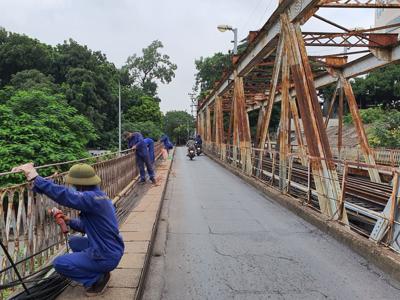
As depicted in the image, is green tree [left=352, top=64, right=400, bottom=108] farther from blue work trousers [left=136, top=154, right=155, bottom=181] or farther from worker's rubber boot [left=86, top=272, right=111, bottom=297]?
worker's rubber boot [left=86, top=272, right=111, bottom=297]

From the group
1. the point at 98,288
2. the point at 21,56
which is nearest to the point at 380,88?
the point at 21,56

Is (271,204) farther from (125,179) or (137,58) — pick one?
(137,58)

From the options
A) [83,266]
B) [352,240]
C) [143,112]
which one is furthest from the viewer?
[143,112]

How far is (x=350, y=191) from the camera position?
10.5m

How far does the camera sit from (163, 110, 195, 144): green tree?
88562 mm

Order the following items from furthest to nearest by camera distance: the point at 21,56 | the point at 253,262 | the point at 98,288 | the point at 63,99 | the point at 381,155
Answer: the point at 21,56 → the point at 63,99 → the point at 381,155 → the point at 253,262 → the point at 98,288

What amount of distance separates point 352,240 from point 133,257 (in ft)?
10.2

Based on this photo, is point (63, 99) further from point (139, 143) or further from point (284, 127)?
point (284, 127)

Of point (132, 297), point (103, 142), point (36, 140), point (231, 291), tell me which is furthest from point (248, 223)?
point (103, 142)

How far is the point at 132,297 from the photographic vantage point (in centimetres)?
370

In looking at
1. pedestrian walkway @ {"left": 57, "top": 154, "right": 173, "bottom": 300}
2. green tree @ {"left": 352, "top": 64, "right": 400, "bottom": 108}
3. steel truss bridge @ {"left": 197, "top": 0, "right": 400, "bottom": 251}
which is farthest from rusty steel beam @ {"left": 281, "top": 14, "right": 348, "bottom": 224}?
green tree @ {"left": 352, "top": 64, "right": 400, "bottom": 108}

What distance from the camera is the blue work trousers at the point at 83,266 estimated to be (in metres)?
3.54

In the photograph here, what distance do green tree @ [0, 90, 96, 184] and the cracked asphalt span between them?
9276mm

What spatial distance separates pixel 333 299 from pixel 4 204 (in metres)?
3.29
